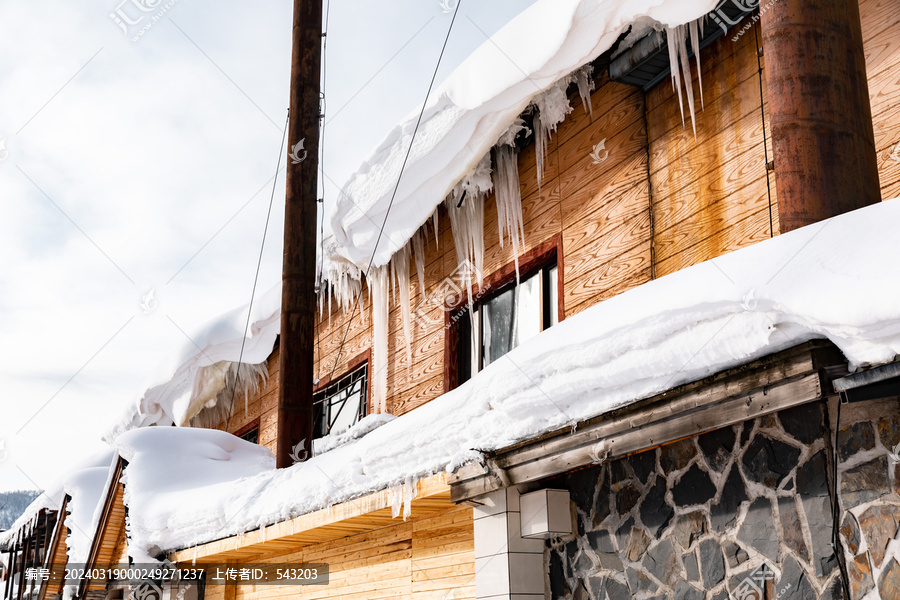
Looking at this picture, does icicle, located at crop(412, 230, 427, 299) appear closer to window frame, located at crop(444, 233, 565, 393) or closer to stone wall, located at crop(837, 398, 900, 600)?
window frame, located at crop(444, 233, 565, 393)

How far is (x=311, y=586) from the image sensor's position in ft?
24.3

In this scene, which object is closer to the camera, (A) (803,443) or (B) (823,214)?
(A) (803,443)

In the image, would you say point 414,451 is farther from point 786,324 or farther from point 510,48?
point 510,48

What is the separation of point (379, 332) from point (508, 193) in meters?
2.38

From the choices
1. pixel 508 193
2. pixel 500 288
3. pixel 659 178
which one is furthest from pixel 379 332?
pixel 659 178

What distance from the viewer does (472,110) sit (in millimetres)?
6934

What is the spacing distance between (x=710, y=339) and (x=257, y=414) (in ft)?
33.7

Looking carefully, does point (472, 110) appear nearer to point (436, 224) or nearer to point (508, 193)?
point (508, 193)

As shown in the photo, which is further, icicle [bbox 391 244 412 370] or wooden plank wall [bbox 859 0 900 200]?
icicle [bbox 391 244 412 370]

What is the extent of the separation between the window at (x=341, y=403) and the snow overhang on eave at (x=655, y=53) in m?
4.77

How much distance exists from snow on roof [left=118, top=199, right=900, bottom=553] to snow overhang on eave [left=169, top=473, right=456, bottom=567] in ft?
0.30

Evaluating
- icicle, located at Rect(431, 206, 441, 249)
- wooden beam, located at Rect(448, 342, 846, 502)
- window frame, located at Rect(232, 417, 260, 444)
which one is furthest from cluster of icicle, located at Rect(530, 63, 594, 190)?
window frame, located at Rect(232, 417, 260, 444)

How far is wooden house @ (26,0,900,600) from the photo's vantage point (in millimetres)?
3365

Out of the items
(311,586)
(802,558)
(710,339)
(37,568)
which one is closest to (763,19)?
(710,339)
